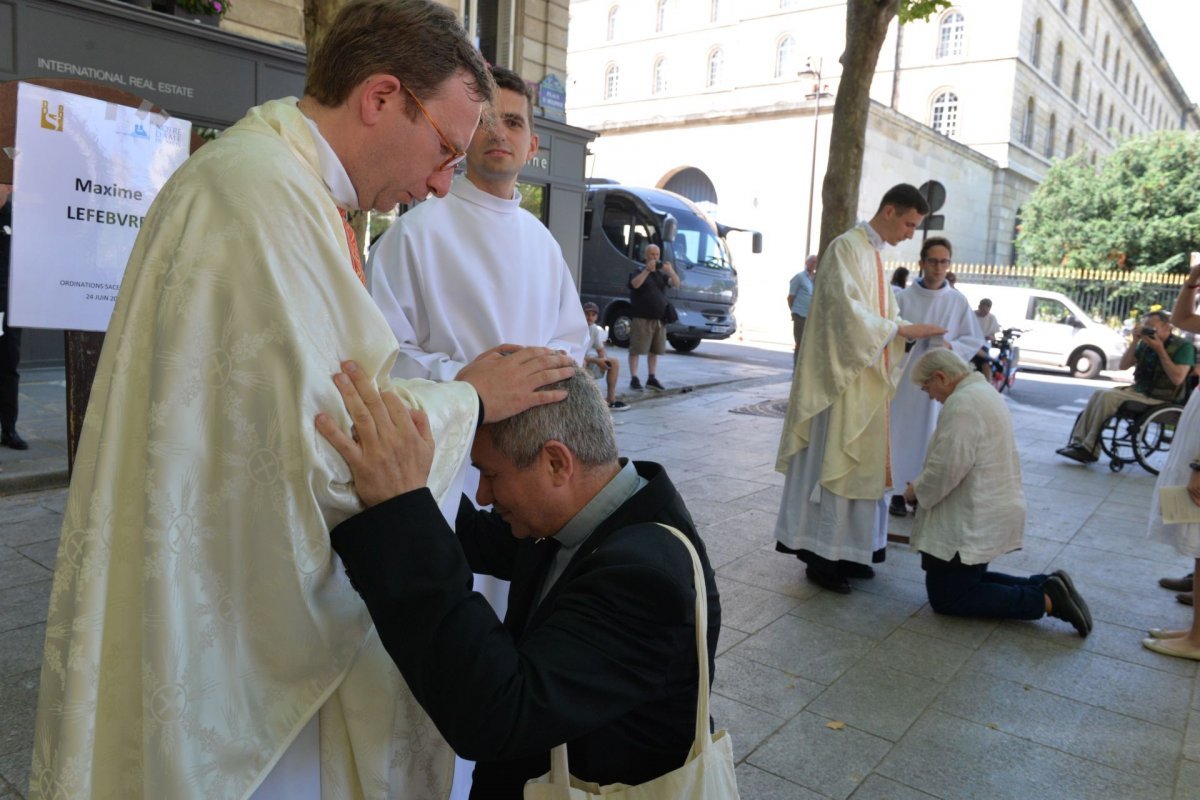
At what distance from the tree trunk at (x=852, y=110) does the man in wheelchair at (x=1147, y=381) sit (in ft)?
9.72

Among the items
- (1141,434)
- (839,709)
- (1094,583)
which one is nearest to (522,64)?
(1141,434)

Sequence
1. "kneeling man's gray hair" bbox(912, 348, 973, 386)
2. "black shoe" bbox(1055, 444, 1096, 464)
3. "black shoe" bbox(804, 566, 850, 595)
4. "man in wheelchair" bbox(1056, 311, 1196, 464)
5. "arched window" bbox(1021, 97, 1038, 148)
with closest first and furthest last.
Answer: "kneeling man's gray hair" bbox(912, 348, 973, 386) < "black shoe" bbox(804, 566, 850, 595) < "man in wheelchair" bbox(1056, 311, 1196, 464) < "black shoe" bbox(1055, 444, 1096, 464) < "arched window" bbox(1021, 97, 1038, 148)

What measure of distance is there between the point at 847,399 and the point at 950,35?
3855 cm

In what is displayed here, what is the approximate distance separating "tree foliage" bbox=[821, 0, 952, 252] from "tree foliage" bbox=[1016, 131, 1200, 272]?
83.9ft

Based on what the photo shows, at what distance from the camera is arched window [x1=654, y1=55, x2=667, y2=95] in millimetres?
45969

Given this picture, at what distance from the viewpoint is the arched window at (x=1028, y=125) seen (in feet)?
126

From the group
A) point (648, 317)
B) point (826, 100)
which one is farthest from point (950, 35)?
point (648, 317)

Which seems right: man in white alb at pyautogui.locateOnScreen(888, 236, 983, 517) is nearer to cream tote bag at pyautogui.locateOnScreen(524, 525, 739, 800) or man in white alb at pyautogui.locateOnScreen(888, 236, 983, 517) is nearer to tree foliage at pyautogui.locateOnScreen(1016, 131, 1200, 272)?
cream tote bag at pyautogui.locateOnScreen(524, 525, 739, 800)

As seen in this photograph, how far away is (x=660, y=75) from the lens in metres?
46.3

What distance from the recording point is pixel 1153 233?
29703 mm

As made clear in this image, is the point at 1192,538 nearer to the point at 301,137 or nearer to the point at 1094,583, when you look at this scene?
the point at 1094,583

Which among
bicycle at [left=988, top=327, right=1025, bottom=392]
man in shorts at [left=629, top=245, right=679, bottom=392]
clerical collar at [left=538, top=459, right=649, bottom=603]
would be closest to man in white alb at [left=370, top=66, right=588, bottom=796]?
clerical collar at [left=538, top=459, right=649, bottom=603]

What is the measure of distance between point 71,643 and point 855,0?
29.3ft

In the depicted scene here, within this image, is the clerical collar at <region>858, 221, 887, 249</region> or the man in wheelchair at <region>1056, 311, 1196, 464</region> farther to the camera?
the man in wheelchair at <region>1056, 311, 1196, 464</region>
